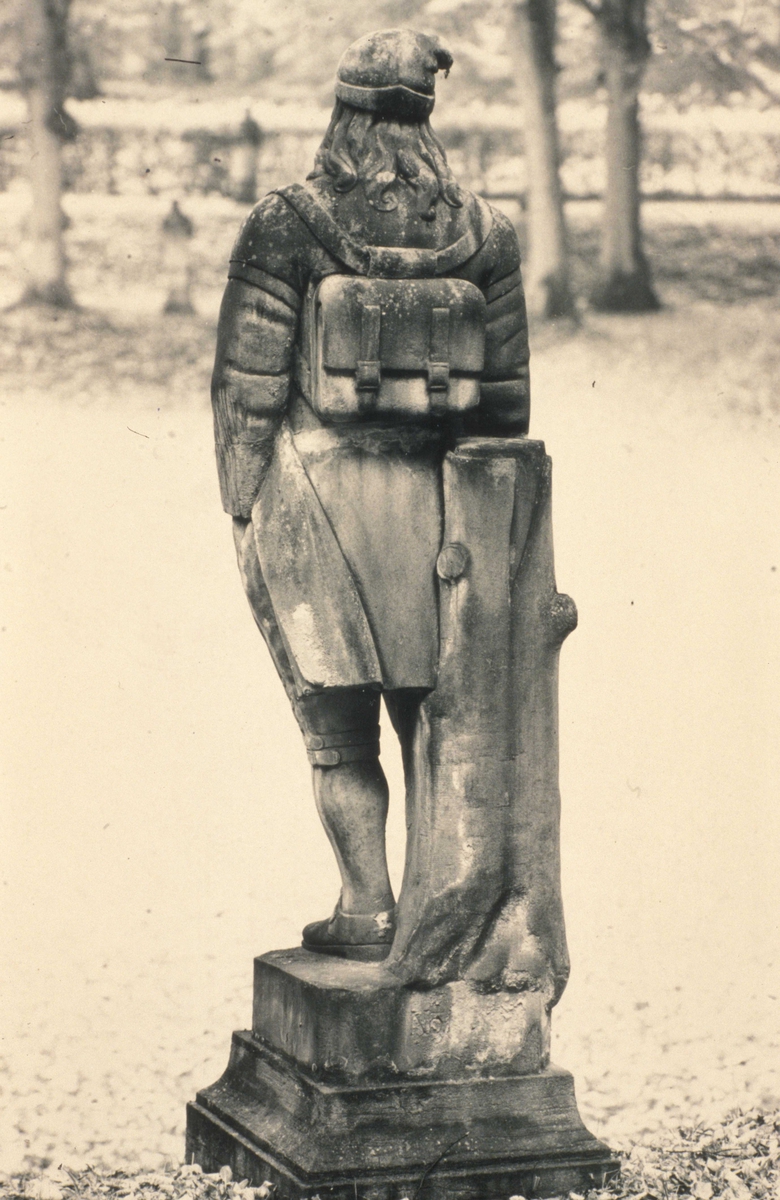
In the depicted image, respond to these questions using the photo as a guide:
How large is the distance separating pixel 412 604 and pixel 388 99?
1.44 meters

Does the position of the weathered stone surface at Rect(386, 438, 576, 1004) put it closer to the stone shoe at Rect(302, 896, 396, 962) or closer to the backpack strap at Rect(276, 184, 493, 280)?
the stone shoe at Rect(302, 896, 396, 962)

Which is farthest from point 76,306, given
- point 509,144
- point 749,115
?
point 749,115

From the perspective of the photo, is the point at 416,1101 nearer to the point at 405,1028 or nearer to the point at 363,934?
the point at 405,1028

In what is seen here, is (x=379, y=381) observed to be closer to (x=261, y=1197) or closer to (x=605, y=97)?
(x=261, y=1197)

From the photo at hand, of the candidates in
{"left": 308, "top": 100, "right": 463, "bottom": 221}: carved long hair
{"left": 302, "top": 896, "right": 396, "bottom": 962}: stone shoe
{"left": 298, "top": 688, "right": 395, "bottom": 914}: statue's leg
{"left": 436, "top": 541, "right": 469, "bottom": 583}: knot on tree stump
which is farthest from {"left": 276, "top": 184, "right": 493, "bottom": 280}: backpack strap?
{"left": 302, "top": 896, "right": 396, "bottom": 962}: stone shoe

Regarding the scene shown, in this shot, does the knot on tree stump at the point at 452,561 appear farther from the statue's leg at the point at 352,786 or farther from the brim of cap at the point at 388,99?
the brim of cap at the point at 388,99

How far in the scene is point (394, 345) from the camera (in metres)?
6.25

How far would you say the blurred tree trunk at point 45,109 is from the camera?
411 inches

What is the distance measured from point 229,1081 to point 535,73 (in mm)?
5843

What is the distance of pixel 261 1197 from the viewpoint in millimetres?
6266

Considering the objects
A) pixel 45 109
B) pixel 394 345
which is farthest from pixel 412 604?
pixel 45 109

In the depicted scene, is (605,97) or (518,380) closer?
(518,380)

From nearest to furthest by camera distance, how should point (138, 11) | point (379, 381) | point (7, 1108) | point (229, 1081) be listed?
point (379, 381)
point (229, 1081)
point (7, 1108)
point (138, 11)

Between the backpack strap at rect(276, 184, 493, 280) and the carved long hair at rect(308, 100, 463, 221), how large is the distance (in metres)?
0.11
